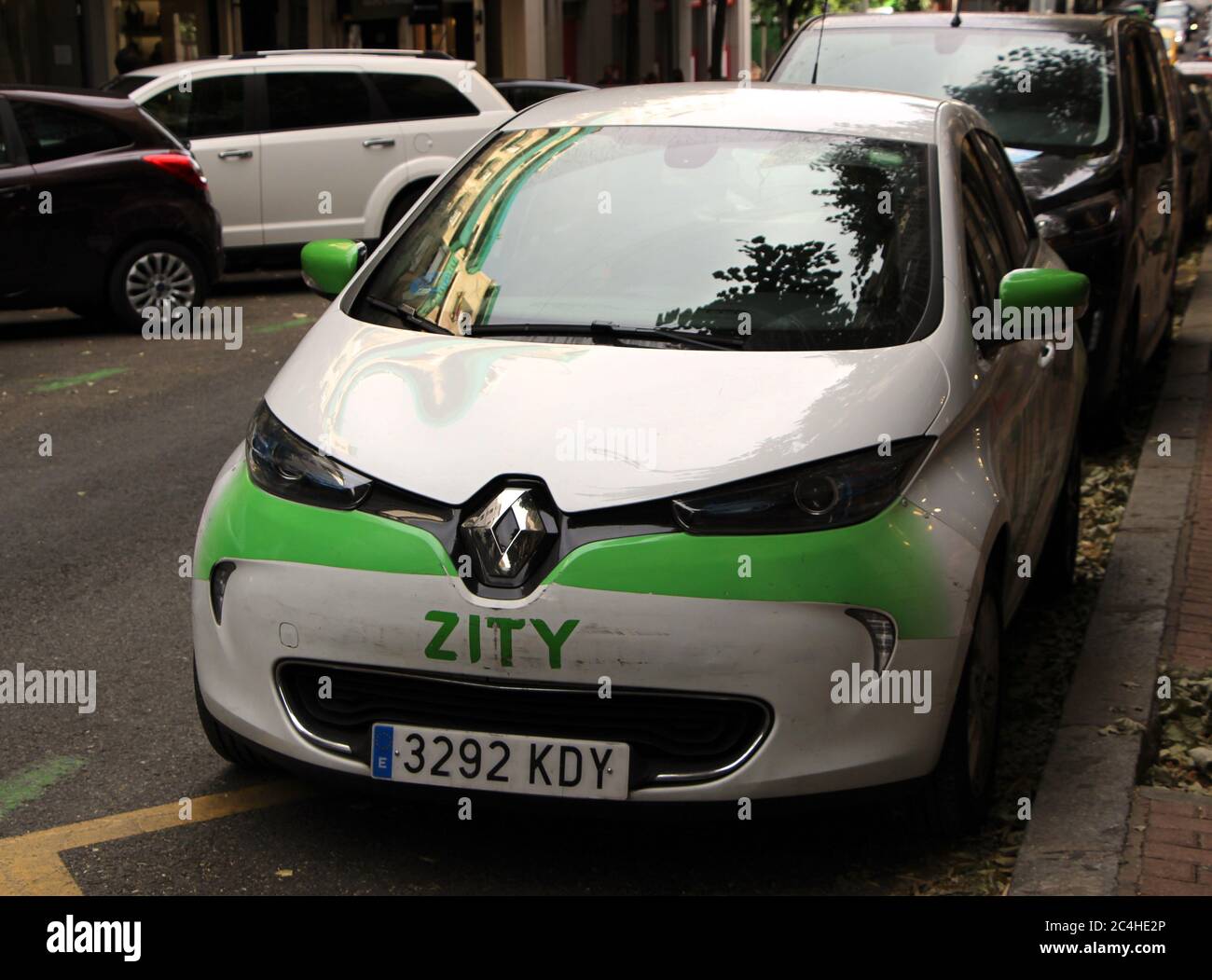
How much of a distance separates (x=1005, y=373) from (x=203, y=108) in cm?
1148

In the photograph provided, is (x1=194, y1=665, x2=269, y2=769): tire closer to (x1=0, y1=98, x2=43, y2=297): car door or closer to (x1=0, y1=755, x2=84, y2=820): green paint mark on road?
(x1=0, y1=755, x2=84, y2=820): green paint mark on road

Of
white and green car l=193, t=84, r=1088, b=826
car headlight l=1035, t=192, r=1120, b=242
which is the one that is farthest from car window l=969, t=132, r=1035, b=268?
car headlight l=1035, t=192, r=1120, b=242

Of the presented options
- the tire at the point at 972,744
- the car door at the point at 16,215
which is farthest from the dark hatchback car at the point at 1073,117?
the car door at the point at 16,215

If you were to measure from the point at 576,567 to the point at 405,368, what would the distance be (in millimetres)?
837

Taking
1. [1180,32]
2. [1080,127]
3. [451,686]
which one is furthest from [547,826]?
[1180,32]

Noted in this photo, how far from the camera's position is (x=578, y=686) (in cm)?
379

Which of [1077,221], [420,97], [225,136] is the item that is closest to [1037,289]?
[1077,221]

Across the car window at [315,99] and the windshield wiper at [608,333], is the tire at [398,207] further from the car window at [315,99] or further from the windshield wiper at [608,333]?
the windshield wiper at [608,333]

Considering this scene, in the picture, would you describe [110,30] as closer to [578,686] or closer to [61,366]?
[61,366]

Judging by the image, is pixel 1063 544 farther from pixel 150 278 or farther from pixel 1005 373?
pixel 150 278

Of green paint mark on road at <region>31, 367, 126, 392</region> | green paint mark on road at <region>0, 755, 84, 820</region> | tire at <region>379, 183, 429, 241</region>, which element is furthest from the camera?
tire at <region>379, 183, 429, 241</region>

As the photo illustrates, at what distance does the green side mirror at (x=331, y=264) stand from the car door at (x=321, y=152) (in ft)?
32.9

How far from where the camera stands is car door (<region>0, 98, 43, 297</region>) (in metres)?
12.4

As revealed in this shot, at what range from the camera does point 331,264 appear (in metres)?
5.46
